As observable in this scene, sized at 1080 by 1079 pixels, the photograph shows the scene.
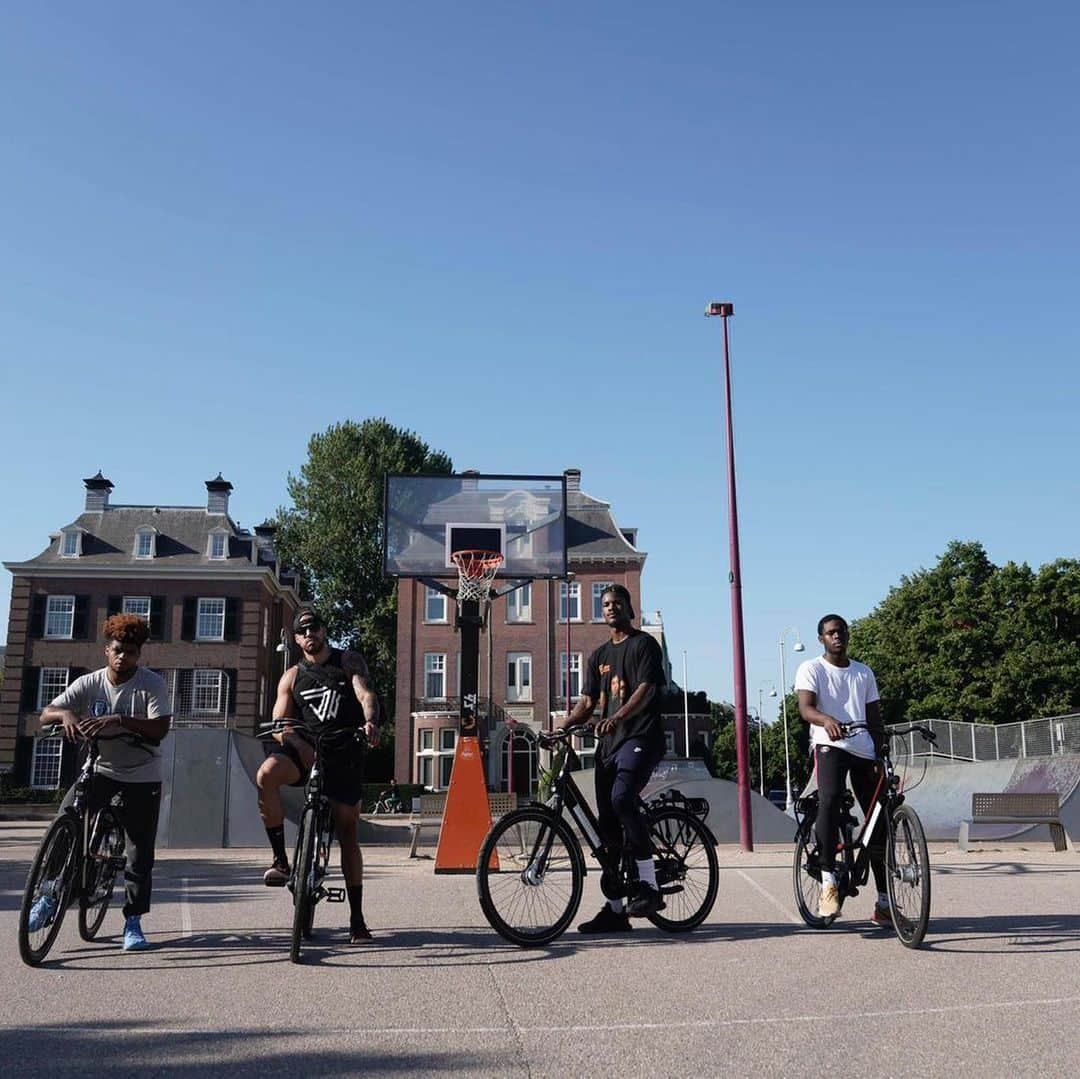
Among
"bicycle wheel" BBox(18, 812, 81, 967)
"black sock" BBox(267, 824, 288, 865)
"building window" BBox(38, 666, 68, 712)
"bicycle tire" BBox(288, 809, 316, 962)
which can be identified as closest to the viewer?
"bicycle wheel" BBox(18, 812, 81, 967)

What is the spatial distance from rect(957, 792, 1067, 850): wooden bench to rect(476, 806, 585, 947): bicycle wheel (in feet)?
28.5

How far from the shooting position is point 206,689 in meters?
54.2

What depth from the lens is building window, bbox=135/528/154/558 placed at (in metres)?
55.7

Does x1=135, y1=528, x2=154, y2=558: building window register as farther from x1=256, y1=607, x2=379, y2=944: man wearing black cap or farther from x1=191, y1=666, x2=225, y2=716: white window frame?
x1=256, y1=607, x2=379, y2=944: man wearing black cap

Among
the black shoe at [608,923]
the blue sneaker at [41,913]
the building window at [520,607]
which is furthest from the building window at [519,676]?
the blue sneaker at [41,913]

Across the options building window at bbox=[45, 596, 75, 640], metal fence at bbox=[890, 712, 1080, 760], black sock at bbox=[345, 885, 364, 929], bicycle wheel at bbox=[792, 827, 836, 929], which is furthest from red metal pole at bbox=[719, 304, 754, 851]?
building window at bbox=[45, 596, 75, 640]

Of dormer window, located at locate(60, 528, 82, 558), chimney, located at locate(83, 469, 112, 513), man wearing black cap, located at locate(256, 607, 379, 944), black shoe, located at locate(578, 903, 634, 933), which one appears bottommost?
black shoe, located at locate(578, 903, 634, 933)

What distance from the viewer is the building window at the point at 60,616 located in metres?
53.6

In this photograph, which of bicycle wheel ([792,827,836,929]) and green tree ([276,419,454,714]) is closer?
bicycle wheel ([792,827,836,929])

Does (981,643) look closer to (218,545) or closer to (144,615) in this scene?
(218,545)

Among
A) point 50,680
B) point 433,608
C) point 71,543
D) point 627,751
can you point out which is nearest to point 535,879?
point 627,751

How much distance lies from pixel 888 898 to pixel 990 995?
4.92 feet

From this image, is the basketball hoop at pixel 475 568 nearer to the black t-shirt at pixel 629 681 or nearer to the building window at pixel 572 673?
the black t-shirt at pixel 629 681

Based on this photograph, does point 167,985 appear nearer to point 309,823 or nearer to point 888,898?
point 309,823
